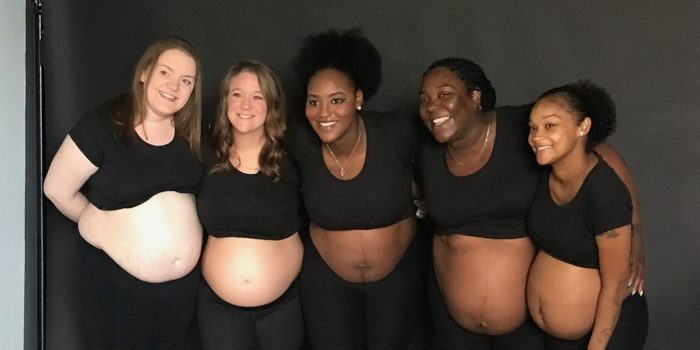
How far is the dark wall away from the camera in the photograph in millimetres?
2547

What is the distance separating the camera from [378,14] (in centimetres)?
262

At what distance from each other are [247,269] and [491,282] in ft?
2.49

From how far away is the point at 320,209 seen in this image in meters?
2.09

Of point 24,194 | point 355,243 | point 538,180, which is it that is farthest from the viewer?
point 24,194

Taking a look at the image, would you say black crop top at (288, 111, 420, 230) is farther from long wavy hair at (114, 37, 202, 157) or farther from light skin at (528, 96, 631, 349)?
light skin at (528, 96, 631, 349)

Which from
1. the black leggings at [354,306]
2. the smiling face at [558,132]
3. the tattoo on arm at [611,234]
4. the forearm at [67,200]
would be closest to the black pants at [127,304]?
the forearm at [67,200]

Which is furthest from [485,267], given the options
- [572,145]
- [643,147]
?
[643,147]

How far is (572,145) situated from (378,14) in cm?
111

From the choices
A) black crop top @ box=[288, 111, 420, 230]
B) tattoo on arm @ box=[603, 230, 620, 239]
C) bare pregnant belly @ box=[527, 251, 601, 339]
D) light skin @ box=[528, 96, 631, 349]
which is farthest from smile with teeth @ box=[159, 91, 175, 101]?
tattoo on arm @ box=[603, 230, 620, 239]

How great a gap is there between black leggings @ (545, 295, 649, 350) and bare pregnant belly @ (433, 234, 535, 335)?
21cm

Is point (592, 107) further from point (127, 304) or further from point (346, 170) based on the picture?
point (127, 304)

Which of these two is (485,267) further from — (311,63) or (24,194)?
(24,194)

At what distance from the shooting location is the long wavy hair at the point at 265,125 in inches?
83.7

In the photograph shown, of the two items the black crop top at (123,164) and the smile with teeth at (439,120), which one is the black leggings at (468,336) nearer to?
the smile with teeth at (439,120)
